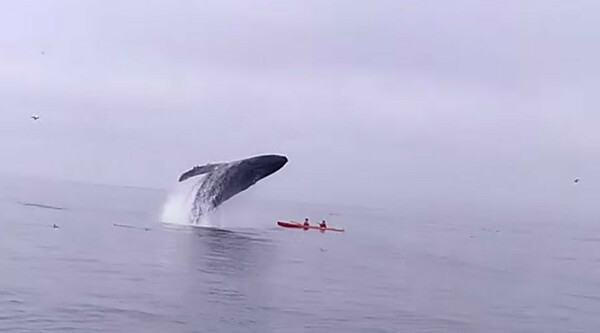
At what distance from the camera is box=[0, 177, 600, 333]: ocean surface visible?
28594 millimetres

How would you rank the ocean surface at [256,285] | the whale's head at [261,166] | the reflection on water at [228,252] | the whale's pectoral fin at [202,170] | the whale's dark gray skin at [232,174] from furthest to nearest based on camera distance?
the whale's pectoral fin at [202,170] → the whale's dark gray skin at [232,174] → the whale's head at [261,166] → the reflection on water at [228,252] → the ocean surface at [256,285]

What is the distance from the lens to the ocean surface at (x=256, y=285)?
93.8 ft

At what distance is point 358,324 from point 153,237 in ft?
106

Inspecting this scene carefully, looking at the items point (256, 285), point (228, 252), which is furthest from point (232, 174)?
point (256, 285)

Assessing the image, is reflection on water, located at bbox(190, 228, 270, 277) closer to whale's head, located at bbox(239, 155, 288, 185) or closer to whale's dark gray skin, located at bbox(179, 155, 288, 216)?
whale's dark gray skin, located at bbox(179, 155, 288, 216)

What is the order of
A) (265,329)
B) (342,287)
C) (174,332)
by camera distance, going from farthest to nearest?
(342,287) → (265,329) → (174,332)

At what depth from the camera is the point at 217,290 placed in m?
34.8

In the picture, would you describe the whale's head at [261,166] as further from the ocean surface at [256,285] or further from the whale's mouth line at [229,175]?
the ocean surface at [256,285]

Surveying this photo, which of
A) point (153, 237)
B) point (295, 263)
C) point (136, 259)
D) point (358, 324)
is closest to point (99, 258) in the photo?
point (136, 259)

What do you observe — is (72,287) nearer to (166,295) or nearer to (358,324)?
(166,295)

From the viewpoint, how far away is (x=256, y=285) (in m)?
37.6

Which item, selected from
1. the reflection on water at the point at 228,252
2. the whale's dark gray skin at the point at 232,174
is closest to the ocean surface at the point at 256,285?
the reflection on water at the point at 228,252

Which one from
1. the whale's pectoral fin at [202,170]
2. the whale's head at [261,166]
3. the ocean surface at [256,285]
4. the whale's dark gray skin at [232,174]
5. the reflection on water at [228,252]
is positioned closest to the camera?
the ocean surface at [256,285]

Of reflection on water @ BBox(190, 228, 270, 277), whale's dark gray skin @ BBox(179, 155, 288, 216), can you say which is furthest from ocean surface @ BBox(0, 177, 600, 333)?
whale's dark gray skin @ BBox(179, 155, 288, 216)
